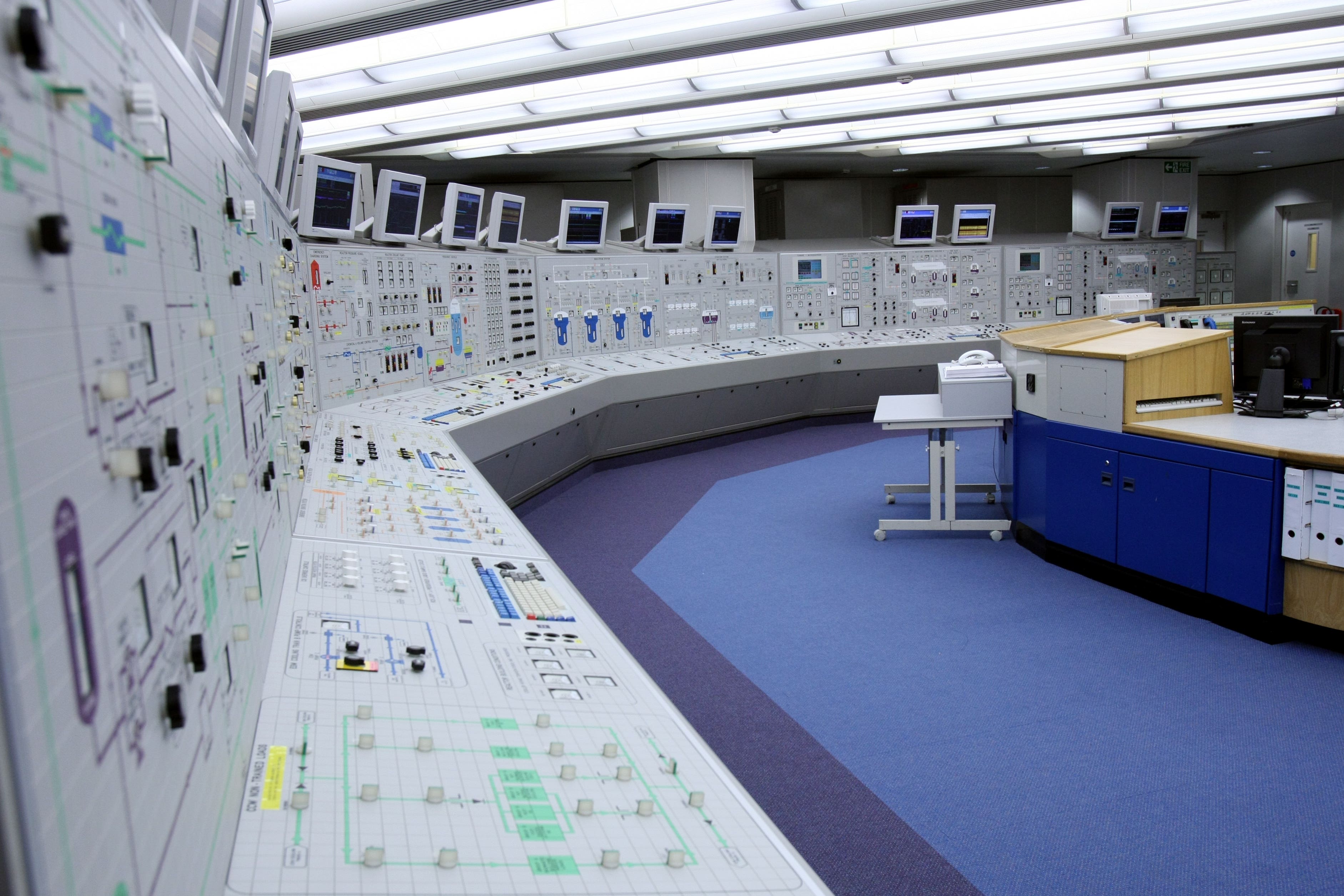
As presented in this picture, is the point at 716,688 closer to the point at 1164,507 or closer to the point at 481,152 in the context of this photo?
the point at 1164,507

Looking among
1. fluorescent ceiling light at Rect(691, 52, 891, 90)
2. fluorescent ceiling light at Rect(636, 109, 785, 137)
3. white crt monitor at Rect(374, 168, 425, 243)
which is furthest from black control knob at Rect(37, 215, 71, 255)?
fluorescent ceiling light at Rect(636, 109, 785, 137)

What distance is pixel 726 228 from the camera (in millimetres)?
8844

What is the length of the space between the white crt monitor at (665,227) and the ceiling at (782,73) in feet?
2.35

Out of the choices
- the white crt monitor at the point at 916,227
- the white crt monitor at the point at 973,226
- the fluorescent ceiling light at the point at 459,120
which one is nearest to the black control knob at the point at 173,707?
the fluorescent ceiling light at the point at 459,120

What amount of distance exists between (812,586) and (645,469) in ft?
10.1

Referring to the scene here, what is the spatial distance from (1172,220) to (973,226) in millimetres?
2853

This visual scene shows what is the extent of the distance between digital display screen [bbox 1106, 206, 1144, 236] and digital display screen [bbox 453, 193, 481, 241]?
304 inches

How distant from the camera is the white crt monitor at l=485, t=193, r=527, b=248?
21.6 ft

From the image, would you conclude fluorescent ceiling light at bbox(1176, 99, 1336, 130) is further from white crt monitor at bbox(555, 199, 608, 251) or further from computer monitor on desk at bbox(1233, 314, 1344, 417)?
white crt monitor at bbox(555, 199, 608, 251)

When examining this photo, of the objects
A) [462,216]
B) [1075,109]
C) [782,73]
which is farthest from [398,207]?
[1075,109]

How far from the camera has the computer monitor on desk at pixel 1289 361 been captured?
436 cm

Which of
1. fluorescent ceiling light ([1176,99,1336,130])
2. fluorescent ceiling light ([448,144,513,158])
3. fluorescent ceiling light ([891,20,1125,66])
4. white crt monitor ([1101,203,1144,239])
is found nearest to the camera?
fluorescent ceiling light ([891,20,1125,66])

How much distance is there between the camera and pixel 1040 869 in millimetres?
2281

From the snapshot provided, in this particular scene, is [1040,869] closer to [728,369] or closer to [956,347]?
[728,369]
